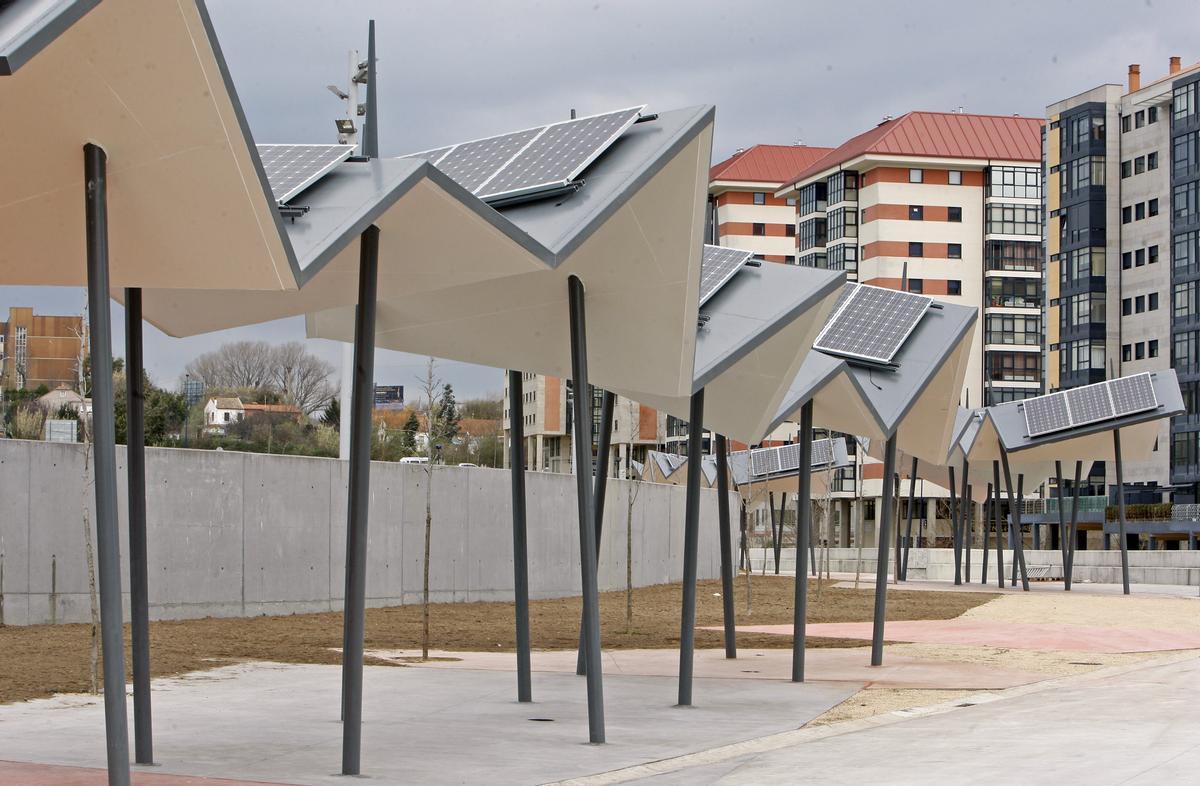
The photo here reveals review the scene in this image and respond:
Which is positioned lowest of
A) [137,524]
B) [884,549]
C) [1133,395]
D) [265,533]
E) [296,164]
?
[265,533]

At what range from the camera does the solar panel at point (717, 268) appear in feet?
57.4

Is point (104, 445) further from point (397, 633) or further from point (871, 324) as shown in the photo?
point (397, 633)

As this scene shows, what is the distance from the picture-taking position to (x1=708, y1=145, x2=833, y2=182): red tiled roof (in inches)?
5059

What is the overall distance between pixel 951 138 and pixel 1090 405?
244 ft

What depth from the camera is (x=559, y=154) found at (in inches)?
538

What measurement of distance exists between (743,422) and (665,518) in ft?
94.8

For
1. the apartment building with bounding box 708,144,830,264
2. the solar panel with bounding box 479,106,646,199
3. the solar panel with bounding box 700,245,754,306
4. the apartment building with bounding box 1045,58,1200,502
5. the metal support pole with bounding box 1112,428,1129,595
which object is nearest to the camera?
the solar panel with bounding box 479,106,646,199

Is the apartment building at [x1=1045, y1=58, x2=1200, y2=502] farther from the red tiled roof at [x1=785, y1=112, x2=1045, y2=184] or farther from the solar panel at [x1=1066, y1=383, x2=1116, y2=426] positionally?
the solar panel at [x1=1066, y1=383, x2=1116, y2=426]

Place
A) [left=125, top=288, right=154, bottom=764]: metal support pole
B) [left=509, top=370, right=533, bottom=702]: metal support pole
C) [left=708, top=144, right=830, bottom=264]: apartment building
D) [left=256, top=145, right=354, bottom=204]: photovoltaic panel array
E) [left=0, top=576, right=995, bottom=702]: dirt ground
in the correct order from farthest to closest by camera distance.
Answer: [left=708, top=144, right=830, bottom=264]: apartment building → [left=0, top=576, right=995, bottom=702]: dirt ground → [left=509, top=370, right=533, bottom=702]: metal support pole → [left=125, top=288, right=154, bottom=764]: metal support pole → [left=256, top=145, right=354, bottom=204]: photovoltaic panel array

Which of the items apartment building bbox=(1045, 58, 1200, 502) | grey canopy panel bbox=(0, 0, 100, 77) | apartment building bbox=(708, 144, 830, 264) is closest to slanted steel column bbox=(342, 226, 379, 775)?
grey canopy panel bbox=(0, 0, 100, 77)

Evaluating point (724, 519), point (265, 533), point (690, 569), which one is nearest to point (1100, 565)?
point (265, 533)

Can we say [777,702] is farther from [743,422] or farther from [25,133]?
[25,133]

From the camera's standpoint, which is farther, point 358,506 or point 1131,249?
point 1131,249

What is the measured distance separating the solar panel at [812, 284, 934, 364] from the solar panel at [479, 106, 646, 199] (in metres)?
7.29
